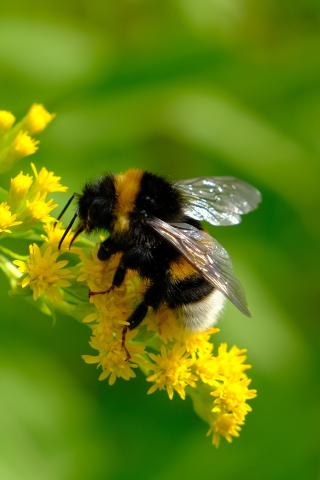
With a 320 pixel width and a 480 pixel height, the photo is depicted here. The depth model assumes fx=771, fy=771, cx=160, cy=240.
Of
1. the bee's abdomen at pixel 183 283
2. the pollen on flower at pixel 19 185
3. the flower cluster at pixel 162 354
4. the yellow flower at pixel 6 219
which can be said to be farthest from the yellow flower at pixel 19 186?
the bee's abdomen at pixel 183 283

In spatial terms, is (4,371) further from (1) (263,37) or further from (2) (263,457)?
(1) (263,37)

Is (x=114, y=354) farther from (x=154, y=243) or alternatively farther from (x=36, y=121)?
(x=36, y=121)

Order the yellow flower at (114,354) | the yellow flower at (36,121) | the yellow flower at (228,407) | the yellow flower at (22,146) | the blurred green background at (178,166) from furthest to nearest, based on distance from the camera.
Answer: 1. the blurred green background at (178,166)
2. the yellow flower at (36,121)
3. the yellow flower at (22,146)
4. the yellow flower at (228,407)
5. the yellow flower at (114,354)

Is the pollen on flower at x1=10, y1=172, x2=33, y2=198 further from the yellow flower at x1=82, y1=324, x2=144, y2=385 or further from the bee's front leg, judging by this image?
the yellow flower at x1=82, y1=324, x2=144, y2=385

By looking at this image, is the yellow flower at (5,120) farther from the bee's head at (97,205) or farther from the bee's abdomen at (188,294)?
the bee's abdomen at (188,294)

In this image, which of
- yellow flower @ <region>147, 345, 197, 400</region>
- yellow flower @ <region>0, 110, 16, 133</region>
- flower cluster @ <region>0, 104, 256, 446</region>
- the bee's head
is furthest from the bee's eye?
yellow flower @ <region>0, 110, 16, 133</region>
